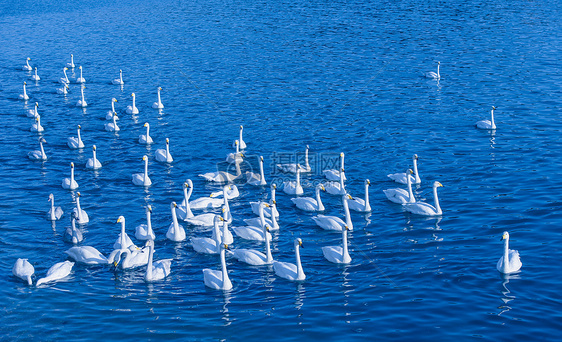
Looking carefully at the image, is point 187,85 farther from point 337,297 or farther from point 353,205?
point 337,297

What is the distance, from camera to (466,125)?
36.6 meters

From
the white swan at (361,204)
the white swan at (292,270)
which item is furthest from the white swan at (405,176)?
the white swan at (292,270)

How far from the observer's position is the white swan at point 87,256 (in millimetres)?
22406

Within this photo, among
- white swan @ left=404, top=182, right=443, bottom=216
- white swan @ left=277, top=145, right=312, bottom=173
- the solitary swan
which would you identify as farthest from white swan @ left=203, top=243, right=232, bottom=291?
the solitary swan

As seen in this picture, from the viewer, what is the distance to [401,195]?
89.0 feet

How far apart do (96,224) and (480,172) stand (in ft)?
56.7

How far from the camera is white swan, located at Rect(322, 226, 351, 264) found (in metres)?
22.1

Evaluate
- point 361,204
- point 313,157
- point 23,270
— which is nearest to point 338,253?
point 361,204

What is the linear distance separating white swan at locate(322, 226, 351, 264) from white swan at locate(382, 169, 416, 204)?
217 inches

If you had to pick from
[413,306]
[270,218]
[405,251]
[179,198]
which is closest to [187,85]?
[179,198]

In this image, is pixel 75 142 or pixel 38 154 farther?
pixel 75 142

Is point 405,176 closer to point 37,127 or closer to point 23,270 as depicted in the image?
point 23,270

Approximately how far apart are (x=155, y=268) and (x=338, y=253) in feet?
20.3

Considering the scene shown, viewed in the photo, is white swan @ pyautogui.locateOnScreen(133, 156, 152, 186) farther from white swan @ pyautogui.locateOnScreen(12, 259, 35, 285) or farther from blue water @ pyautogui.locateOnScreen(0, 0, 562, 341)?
white swan @ pyautogui.locateOnScreen(12, 259, 35, 285)
